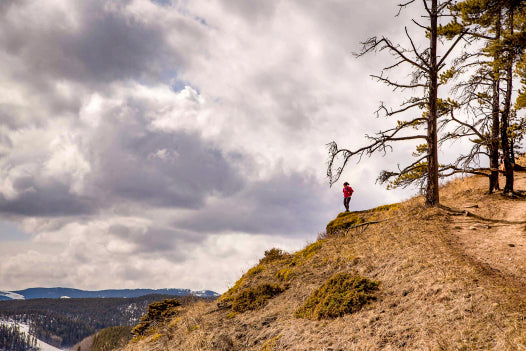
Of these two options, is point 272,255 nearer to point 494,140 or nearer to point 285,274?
point 285,274

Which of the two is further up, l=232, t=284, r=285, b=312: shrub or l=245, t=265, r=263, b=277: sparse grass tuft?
l=245, t=265, r=263, b=277: sparse grass tuft

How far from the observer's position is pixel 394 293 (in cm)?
801

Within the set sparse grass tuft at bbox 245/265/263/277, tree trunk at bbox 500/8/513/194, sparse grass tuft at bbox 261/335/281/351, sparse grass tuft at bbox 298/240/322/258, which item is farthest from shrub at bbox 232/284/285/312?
tree trunk at bbox 500/8/513/194

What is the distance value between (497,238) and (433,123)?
252 inches

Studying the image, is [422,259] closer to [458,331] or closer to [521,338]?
[458,331]

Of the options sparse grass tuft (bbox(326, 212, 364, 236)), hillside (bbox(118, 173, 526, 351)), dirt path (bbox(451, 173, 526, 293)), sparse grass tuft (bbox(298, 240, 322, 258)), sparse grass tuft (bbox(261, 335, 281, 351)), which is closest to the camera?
hillside (bbox(118, 173, 526, 351))

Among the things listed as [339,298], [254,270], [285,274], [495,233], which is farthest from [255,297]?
[495,233]

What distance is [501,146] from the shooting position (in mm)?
16875

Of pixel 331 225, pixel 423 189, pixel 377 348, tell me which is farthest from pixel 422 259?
pixel 331 225

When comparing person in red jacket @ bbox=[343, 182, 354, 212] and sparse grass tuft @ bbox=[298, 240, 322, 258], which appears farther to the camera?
person in red jacket @ bbox=[343, 182, 354, 212]

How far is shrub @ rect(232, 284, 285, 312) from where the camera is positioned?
11.7 m

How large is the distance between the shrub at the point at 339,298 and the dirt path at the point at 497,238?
3136 mm

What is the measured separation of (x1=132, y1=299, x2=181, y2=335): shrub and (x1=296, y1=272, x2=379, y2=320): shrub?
1032cm

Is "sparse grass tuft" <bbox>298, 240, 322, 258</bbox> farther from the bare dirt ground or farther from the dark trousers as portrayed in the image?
the bare dirt ground
